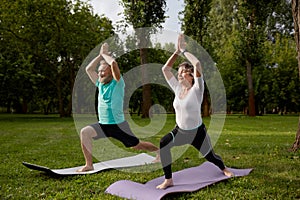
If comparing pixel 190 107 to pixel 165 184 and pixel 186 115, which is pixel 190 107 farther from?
pixel 165 184

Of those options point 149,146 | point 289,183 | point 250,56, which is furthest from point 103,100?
point 250,56

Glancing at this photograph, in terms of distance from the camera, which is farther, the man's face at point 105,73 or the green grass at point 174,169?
the man's face at point 105,73

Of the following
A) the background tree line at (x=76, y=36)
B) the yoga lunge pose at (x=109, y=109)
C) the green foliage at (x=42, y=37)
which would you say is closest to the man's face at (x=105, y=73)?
the yoga lunge pose at (x=109, y=109)

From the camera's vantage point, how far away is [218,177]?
5.16m

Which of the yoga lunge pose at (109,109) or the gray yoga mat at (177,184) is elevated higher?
the yoga lunge pose at (109,109)

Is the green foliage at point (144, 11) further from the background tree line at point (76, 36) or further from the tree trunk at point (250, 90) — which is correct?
the tree trunk at point (250, 90)

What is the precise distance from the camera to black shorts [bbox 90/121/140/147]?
5633 millimetres

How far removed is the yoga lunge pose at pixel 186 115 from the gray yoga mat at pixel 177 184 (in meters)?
Result: 0.22

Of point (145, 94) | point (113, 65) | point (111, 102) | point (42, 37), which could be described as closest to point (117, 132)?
point (111, 102)

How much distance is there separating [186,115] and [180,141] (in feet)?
1.25

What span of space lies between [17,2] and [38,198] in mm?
25494

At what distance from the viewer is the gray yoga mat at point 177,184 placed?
436 cm

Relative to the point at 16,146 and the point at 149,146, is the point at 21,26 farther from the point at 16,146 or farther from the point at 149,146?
the point at 149,146

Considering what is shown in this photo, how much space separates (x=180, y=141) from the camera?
477cm
